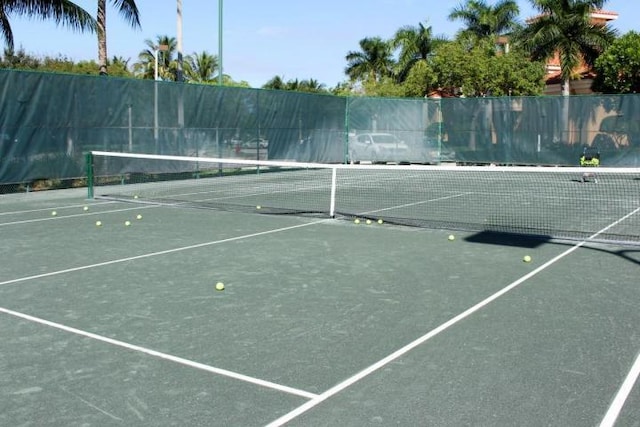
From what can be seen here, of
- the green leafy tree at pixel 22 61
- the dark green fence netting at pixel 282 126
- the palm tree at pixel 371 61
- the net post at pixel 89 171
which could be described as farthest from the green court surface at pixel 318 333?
the palm tree at pixel 371 61

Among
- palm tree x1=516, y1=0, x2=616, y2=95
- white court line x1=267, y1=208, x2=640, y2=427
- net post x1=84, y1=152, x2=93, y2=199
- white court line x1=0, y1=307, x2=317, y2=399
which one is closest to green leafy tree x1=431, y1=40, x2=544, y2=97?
palm tree x1=516, y1=0, x2=616, y2=95

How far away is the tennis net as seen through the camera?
10875mm

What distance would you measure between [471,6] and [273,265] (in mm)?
37660

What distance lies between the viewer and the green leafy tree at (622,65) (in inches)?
1249

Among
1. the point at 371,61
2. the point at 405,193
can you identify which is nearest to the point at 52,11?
the point at 405,193

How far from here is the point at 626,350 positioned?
4.64m

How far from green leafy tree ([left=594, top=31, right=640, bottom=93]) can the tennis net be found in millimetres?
11997

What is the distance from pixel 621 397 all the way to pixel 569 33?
33.5m

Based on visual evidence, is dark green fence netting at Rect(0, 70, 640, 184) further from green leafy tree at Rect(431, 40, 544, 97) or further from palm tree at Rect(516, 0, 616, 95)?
palm tree at Rect(516, 0, 616, 95)

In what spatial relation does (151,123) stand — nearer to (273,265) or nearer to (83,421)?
(273,265)

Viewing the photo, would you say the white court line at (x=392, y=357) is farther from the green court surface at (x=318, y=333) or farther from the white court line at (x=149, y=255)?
the white court line at (x=149, y=255)

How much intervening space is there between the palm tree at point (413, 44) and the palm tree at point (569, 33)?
1084 cm

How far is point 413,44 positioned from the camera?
147ft

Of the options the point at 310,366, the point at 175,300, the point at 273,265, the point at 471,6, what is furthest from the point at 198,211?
the point at 471,6
